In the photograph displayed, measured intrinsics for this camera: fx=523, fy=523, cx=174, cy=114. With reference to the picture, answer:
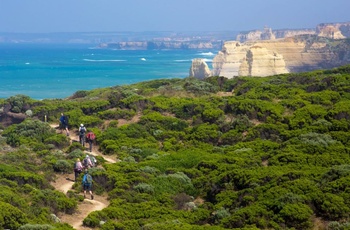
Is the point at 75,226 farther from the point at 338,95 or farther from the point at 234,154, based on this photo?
the point at 338,95

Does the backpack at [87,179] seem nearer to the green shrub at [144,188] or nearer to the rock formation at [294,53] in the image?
the green shrub at [144,188]

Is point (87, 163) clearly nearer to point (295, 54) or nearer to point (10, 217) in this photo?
point (10, 217)

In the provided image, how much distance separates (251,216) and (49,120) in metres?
18.8

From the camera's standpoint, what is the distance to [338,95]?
25156mm

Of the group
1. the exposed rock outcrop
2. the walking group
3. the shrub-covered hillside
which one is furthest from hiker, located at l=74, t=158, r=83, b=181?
the exposed rock outcrop

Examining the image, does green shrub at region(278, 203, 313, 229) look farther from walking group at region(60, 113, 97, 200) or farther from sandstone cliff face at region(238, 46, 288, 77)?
sandstone cliff face at region(238, 46, 288, 77)

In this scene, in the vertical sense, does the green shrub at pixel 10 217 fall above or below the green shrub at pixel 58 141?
above

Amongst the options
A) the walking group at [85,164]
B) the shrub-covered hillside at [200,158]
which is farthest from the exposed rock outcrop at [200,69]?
the walking group at [85,164]

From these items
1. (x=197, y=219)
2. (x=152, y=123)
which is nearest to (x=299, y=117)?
(x=152, y=123)

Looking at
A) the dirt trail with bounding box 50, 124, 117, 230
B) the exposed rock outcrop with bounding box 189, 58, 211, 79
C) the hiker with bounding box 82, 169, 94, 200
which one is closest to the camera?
the dirt trail with bounding box 50, 124, 117, 230

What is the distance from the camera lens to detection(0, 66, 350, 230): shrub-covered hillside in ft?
41.8

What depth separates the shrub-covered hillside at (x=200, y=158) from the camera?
12.7 m

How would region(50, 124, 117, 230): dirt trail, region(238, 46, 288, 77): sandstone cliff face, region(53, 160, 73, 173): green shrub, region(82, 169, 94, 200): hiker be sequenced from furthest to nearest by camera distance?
region(238, 46, 288, 77): sandstone cliff face → region(53, 160, 73, 173): green shrub → region(82, 169, 94, 200): hiker → region(50, 124, 117, 230): dirt trail

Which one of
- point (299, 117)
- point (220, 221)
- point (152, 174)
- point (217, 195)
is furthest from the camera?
point (299, 117)
